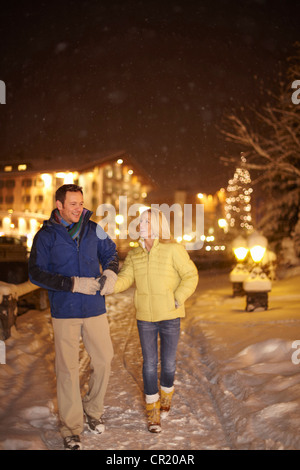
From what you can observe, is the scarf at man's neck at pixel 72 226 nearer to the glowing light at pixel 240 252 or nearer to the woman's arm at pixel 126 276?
the woman's arm at pixel 126 276

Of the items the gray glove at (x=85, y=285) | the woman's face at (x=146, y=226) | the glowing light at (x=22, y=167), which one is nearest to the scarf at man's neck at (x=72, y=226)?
the gray glove at (x=85, y=285)

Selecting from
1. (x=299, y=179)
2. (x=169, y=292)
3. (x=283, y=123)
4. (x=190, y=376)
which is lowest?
(x=190, y=376)

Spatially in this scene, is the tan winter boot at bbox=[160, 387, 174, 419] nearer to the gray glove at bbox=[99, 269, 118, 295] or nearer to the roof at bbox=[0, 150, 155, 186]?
the gray glove at bbox=[99, 269, 118, 295]

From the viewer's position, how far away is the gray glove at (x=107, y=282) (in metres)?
4.04

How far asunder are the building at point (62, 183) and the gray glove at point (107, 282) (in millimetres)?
44403

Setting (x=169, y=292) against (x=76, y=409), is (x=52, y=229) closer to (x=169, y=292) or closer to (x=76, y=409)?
(x=169, y=292)

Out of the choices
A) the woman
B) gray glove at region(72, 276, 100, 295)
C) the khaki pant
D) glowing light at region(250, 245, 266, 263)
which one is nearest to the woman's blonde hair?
the woman

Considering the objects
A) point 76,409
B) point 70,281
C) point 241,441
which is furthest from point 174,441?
point 70,281

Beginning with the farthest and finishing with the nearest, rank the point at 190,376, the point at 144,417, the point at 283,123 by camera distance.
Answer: the point at 283,123, the point at 190,376, the point at 144,417

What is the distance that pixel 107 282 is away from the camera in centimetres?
405

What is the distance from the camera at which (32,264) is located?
4.00 m

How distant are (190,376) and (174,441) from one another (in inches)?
81.7

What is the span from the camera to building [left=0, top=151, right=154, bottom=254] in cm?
5103

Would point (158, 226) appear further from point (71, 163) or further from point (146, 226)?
point (71, 163)
